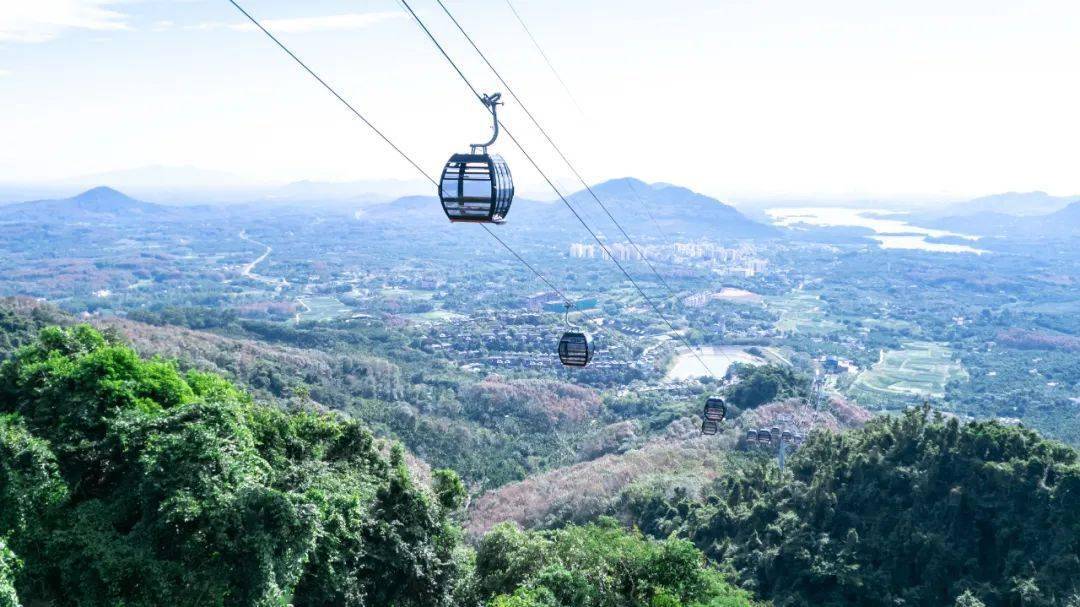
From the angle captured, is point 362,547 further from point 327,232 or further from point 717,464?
point 327,232

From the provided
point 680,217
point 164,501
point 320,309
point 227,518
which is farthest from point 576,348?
point 680,217

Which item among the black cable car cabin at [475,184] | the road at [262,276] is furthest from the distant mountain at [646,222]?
the black cable car cabin at [475,184]

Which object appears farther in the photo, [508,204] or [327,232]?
[327,232]

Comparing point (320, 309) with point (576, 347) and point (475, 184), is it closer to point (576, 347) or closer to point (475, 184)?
point (576, 347)

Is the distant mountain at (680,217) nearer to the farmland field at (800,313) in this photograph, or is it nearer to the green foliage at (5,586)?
the farmland field at (800,313)

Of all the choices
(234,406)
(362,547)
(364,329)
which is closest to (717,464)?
(362,547)
